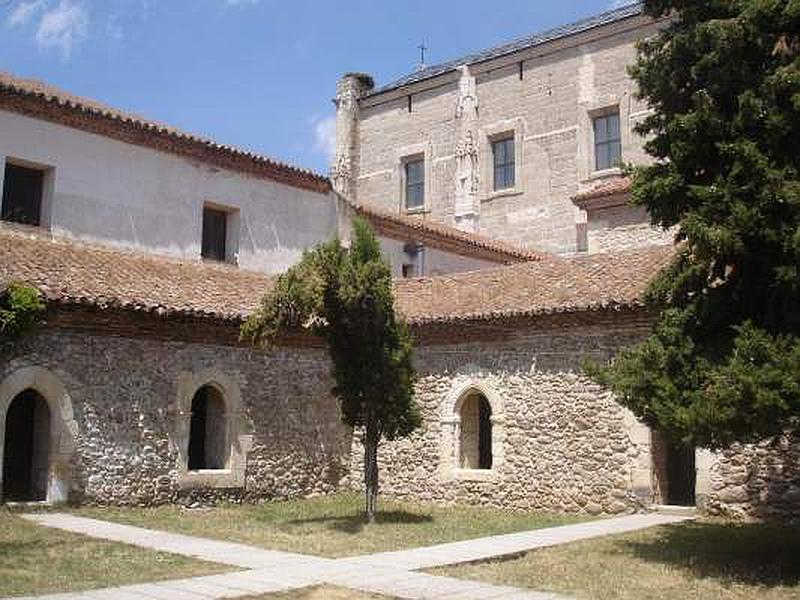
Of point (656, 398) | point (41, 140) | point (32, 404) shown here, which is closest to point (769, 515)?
point (656, 398)

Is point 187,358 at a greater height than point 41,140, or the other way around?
point 41,140

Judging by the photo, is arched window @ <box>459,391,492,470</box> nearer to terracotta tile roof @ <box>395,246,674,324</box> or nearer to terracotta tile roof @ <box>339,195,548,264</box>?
terracotta tile roof @ <box>395,246,674,324</box>

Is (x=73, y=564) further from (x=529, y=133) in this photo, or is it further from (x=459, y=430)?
(x=529, y=133)

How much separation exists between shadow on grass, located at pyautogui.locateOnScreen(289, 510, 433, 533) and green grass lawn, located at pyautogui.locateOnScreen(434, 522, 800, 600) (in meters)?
3.15

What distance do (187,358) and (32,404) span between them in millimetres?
2503

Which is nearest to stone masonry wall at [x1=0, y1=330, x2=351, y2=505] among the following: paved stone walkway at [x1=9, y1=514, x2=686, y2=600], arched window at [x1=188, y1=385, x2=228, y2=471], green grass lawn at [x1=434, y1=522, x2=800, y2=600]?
arched window at [x1=188, y1=385, x2=228, y2=471]

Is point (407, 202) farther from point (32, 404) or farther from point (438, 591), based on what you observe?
point (438, 591)

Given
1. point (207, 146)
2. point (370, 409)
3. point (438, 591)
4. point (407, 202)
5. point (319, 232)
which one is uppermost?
point (407, 202)

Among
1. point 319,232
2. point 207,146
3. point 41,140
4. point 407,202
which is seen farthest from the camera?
point 407,202

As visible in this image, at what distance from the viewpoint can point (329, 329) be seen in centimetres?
1350

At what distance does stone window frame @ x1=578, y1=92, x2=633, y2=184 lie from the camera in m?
27.2

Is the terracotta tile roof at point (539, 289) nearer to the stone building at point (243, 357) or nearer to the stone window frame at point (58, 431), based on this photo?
the stone building at point (243, 357)

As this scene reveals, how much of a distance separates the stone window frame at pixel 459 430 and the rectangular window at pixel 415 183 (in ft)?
52.6

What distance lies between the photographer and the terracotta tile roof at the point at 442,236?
2218cm
